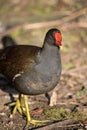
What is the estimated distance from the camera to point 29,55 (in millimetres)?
6695

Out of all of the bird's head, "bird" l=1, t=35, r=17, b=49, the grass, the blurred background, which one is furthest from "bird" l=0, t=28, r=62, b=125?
"bird" l=1, t=35, r=17, b=49

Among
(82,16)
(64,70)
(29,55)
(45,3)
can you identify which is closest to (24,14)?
(45,3)

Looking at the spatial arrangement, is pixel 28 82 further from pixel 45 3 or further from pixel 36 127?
pixel 45 3

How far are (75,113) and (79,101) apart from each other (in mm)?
597

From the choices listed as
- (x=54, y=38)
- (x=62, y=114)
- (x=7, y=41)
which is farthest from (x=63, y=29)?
(x=54, y=38)

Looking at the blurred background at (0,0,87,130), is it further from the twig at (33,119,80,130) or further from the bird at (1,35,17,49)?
the twig at (33,119,80,130)

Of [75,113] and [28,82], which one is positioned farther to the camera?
[75,113]

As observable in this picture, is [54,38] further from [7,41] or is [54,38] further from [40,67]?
[7,41]

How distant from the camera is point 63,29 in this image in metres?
11.1

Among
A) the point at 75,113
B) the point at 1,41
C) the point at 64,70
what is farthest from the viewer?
the point at 1,41

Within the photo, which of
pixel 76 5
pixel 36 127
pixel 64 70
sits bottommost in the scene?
pixel 36 127

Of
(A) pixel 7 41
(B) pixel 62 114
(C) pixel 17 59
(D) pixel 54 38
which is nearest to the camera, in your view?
(D) pixel 54 38

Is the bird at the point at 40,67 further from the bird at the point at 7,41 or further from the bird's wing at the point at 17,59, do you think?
the bird at the point at 7,41

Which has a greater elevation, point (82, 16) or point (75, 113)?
point (82, 16)
